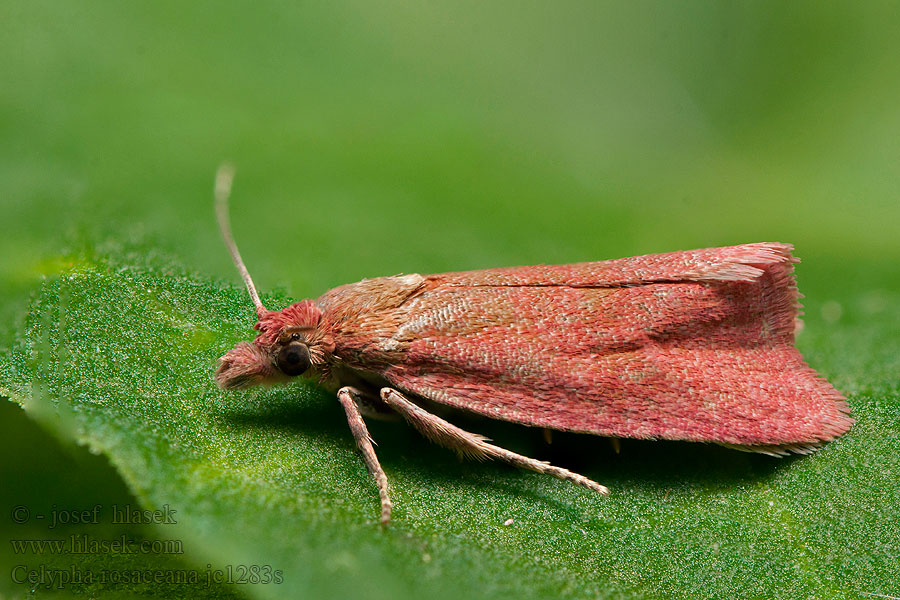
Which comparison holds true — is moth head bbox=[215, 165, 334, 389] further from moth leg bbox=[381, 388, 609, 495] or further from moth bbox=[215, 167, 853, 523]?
moth leg bbox=[381, 388, 609, 495]

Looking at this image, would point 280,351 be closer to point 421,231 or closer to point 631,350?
point 631,350

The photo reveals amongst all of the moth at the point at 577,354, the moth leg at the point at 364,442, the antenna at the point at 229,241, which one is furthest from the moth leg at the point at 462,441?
the antenna at the point at 229,241

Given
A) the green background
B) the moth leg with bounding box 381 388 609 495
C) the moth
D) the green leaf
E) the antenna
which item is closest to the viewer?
the green leaf

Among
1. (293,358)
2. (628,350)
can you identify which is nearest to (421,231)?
(293,358)

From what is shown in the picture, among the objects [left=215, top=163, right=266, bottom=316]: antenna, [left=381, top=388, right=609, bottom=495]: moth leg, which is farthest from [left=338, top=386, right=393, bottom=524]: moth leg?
[left=215, top=163, right=266, bottom=316]: antenna

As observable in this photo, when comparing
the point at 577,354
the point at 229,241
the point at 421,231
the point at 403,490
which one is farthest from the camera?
the point at 421,231
